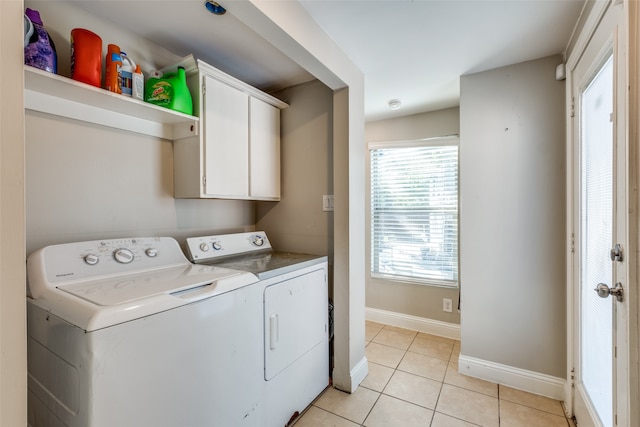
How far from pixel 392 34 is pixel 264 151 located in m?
1.10

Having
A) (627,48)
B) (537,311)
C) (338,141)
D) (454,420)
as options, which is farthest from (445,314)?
(627,48)

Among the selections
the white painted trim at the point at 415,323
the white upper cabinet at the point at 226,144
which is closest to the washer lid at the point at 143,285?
the white upper cabinet at the point at 226,144

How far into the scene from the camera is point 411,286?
2.91 meters

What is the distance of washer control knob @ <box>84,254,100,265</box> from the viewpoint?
1.21 meters

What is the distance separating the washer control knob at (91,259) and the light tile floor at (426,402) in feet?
4.44

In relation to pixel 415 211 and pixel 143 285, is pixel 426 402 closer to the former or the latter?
pixel 415 211

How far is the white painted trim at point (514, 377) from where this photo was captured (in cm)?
183

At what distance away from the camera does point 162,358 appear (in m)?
0.96

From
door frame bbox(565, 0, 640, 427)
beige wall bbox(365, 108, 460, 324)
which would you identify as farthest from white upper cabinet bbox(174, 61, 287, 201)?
door frame bbox(565, 0, 640, 427)

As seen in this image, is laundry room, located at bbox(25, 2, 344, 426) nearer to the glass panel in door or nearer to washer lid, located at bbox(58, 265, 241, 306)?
washer lid, located at bbox(58, 265, 241, 306)

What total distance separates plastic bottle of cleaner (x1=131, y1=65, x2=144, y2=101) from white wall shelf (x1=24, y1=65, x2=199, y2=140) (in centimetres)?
6

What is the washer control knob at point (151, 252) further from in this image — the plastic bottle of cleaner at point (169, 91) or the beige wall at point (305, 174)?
the beige wall at point (305, 174)

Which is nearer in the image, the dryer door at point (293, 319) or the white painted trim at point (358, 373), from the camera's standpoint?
the dryer door at point (293, 319)

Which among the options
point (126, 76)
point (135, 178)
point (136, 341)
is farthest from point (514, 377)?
point (126, 76)
